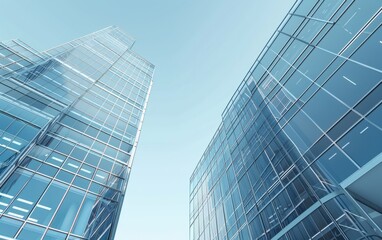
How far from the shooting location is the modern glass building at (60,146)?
1119cm

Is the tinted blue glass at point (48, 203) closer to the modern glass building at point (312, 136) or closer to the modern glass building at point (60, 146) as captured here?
the modern glass building at point (60, 146)

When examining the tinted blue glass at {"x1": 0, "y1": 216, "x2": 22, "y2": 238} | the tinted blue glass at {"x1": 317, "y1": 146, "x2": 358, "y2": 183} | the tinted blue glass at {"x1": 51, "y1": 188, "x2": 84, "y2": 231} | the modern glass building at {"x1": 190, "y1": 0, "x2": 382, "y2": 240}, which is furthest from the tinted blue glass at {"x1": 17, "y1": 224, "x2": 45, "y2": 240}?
the tinted blue glass at {"x1": 317, "y1": 146, "x2": 358, "y2": 183}

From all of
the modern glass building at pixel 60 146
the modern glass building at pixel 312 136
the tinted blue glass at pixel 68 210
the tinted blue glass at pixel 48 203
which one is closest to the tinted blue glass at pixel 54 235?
the modern glass building at pixel 60 146

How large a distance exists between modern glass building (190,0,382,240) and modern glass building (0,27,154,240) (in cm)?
1020

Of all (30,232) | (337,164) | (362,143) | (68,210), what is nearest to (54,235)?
(30,232)

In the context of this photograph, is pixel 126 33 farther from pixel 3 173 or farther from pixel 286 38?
pixel 3 173

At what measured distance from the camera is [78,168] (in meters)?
14.9

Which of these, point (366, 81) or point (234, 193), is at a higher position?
point (366, 81)

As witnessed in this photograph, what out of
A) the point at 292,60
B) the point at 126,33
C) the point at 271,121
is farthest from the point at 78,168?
the point at 126,33

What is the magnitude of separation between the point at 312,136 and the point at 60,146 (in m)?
16.6

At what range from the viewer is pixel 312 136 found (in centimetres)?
1261

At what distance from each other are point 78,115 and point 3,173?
8.96m

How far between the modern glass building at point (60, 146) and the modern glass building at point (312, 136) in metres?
10.2

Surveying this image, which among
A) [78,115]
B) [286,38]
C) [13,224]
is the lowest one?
[13,224]
